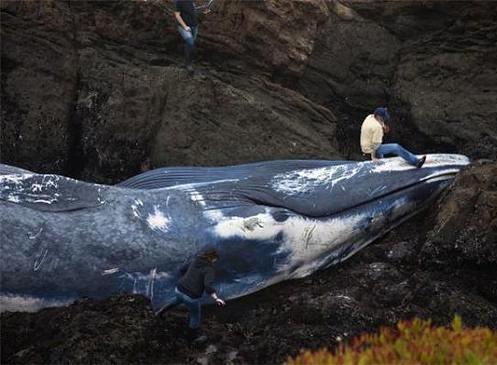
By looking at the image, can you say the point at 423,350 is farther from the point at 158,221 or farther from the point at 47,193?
the point at 47,193

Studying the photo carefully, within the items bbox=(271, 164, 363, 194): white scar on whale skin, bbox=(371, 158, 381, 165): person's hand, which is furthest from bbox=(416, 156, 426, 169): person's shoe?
bbox=(271, 164, 363, 194): white scar on whale skin

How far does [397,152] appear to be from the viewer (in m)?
10.9

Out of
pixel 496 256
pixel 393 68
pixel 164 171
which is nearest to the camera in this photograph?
pixel 496 256

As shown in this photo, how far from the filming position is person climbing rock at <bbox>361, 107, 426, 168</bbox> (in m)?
10.8

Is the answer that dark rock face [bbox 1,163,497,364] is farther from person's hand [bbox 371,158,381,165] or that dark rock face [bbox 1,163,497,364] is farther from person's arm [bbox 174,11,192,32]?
person's arm [bbox 174,11,192,32]

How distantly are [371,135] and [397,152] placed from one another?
45 centimetres

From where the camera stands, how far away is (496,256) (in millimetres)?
9039

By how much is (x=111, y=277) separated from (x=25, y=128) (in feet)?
13.8

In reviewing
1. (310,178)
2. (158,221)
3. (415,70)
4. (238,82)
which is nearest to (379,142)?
(310,178)

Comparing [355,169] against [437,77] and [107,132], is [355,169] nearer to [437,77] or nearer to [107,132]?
[437,77]

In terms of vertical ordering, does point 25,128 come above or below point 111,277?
above

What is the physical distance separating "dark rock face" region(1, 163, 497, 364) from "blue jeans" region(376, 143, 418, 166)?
82cm

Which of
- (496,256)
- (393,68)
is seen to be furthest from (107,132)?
(496,256)

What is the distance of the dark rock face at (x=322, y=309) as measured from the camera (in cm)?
796
